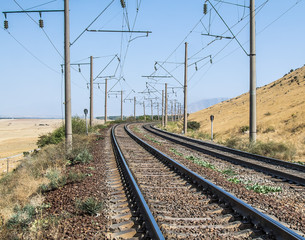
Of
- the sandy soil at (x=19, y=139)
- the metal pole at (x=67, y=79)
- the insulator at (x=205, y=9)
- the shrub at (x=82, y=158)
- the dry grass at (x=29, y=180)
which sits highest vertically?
the insulator at (x=205, y=9)

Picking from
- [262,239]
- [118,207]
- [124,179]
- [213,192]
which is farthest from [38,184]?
[262,239]

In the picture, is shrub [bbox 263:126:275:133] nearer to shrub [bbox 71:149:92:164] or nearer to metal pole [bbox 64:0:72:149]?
Result: metal pole [bbox 64:0:72:149]

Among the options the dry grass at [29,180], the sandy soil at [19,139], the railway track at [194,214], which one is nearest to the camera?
the railway track at [194,214]

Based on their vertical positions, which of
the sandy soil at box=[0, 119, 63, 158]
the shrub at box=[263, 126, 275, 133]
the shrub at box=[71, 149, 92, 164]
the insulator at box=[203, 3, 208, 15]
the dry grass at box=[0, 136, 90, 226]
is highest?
the insulator at box=[203, 3, 208, 15]

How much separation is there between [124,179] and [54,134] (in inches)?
681

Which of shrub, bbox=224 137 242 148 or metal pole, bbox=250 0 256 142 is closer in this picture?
metal pole, bbox=250 0 256 142

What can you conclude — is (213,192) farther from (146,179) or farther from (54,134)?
(54,134)

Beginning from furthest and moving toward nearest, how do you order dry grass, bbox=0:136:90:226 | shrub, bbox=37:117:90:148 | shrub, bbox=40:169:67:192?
shrub, bbox=37:117:90:148
shrub, bbox=40:169:67:192
dry grass, bbox=0:136:90:226

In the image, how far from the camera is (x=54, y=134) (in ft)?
87.8

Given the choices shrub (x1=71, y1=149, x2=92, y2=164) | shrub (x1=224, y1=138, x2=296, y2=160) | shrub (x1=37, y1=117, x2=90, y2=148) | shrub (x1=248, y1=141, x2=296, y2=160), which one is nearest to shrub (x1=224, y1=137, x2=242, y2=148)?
shrub (x1=224, y1=138, x2=296, y2=160)

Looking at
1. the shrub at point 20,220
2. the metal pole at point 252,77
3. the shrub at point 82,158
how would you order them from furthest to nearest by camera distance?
the metal pole at point 252,77
the shrub at point 82,158
the shrub at point 20,220

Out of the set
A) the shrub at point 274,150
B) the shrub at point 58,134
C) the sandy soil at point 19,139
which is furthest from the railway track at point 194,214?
the sandy soil at point 19,139

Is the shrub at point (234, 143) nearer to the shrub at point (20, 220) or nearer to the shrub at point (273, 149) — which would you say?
the shrub at point (273, 149)

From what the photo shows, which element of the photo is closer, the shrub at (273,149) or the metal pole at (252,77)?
the shrub at (273,149)
